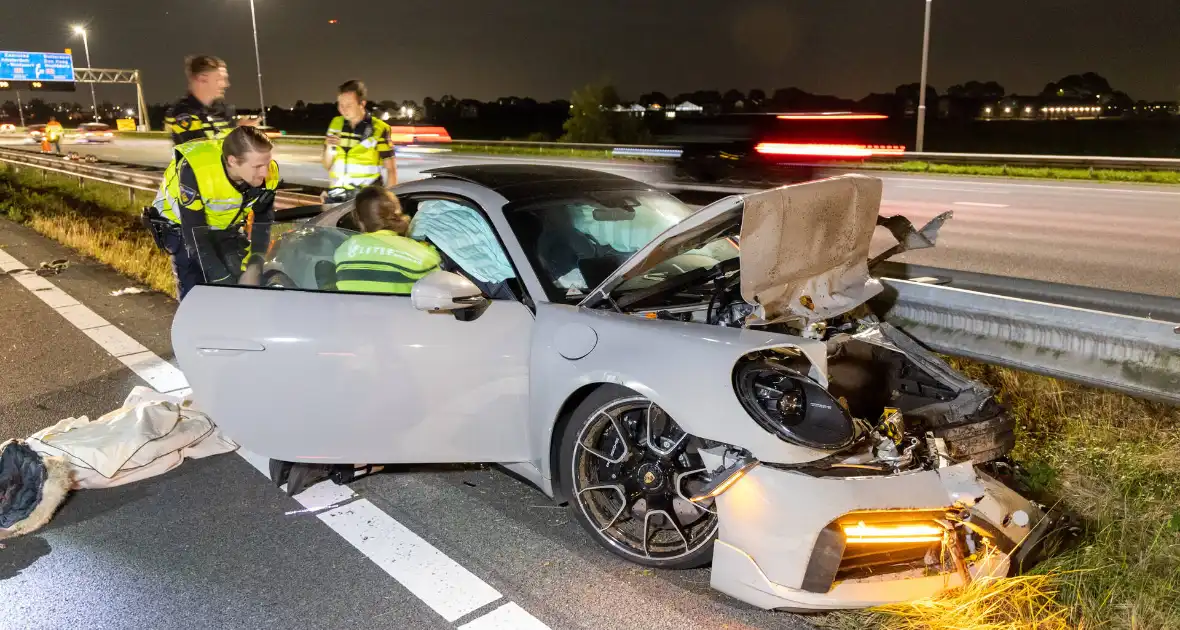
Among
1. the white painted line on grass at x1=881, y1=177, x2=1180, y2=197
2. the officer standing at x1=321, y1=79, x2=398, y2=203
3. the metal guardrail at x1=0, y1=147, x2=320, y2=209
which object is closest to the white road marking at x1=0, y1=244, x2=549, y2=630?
the officer standing at x1=321, y1=79, x2=398, y2=203

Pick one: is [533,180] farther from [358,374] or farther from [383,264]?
[358,374]

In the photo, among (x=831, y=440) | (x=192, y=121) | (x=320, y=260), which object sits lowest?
(x=831, y=440)

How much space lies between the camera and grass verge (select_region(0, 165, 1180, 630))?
8.96 feet

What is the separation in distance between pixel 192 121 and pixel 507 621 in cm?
415

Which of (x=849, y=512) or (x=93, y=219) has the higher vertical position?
(x=93, y=219)

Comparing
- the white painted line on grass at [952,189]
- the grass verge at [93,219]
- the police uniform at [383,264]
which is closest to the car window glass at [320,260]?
the police uniform at [383,264]

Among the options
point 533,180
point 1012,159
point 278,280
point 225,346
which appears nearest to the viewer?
point 225,346

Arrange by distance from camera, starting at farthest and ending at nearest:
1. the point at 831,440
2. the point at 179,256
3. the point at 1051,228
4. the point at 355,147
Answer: the point at 1051,228 < the point at 355,147 < the point at 179,256 < the point at 831,440

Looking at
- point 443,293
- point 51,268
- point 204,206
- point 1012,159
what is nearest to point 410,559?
point 443,293

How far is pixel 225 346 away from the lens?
358cm

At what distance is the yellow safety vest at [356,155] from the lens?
713 cm

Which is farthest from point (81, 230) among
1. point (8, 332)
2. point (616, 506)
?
point (616, 506)

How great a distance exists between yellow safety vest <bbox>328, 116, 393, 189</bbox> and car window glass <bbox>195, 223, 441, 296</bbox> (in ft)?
10.2

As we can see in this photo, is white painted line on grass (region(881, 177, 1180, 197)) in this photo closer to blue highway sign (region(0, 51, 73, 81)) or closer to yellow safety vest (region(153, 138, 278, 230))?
yellow safety vest (region(153, 138, 278, 230))
